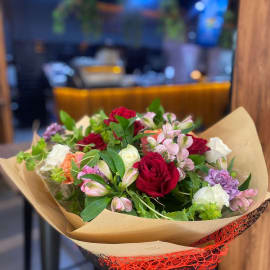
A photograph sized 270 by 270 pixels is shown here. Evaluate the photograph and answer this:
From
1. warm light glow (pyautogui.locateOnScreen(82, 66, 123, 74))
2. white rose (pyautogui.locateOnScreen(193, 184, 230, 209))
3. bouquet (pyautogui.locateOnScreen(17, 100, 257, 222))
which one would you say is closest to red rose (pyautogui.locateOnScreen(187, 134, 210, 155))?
bouquet (pyautogui.locateOnScreen(17, 100, 257, 222))

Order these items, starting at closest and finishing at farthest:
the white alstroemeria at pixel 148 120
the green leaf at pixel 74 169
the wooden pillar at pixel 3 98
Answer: the green leaf at pixel 74 169, the white alstroemeria at pixel 148 120, the wooden pillar at pixel 3 98

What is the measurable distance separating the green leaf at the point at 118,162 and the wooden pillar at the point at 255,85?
44cm

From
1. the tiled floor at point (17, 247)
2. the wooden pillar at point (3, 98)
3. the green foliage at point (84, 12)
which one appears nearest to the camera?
the tiled floor at point (17, 247)

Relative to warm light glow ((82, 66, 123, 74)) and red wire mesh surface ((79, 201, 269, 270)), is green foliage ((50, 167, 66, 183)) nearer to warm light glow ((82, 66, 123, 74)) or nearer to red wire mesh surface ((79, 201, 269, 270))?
red wire mesh surface ((79, 201, 269, 270))

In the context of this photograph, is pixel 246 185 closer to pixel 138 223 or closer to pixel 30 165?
pixel 138 223

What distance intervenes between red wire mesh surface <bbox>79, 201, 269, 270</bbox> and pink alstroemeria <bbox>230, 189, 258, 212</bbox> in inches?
1.2

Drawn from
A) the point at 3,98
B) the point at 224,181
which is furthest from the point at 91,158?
the point at 3,98

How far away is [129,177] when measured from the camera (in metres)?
0.49

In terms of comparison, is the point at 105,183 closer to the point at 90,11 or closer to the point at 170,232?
the point at 170,232

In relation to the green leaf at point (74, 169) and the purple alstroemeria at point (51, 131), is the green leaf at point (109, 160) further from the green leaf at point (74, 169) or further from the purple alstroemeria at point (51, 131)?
the purple alstroemeria at point (51, 131)

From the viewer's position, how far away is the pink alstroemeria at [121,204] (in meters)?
0.47

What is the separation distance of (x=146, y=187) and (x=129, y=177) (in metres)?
0.03

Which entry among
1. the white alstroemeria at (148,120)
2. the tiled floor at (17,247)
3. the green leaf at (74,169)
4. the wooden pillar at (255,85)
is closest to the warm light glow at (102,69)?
the tiled floor at (17,247)

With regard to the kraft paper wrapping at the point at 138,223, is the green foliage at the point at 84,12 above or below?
above
